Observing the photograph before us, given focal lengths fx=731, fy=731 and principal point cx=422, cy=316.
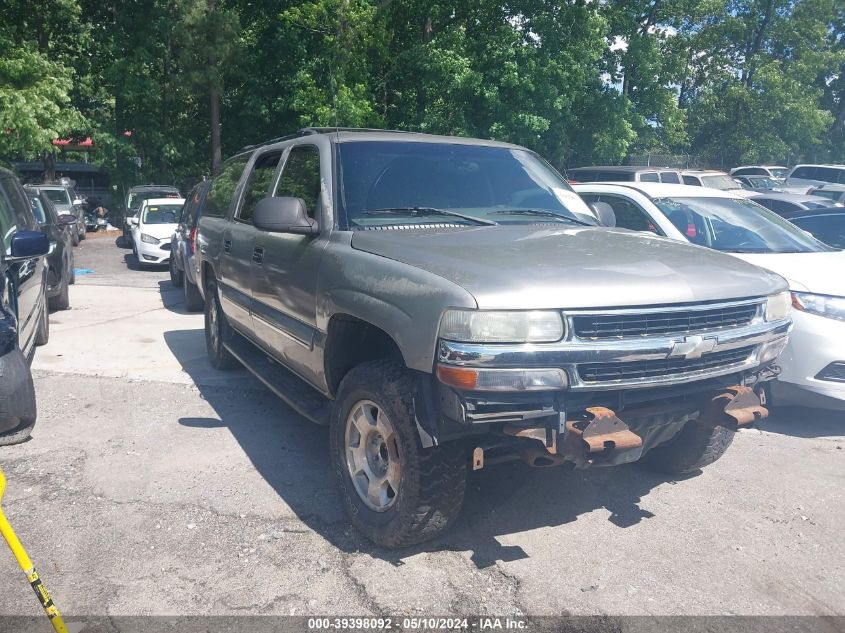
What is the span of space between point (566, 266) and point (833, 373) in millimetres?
3120

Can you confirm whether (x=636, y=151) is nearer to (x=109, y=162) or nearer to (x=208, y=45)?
(x=208, y=45)

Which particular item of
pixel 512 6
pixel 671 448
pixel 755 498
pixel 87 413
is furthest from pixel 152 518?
pixel 512 6

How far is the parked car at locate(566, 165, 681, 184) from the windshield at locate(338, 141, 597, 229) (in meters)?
13.3

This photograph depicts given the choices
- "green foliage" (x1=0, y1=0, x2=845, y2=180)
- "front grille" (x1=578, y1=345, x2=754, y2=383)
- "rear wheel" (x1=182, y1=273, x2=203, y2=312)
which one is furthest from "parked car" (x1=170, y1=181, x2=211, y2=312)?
"green foliage" (x1=0, y1=0, x2=845, y2=180)

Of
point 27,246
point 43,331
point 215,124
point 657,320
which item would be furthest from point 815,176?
point 27,246

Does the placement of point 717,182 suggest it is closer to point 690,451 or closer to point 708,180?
point 708,180

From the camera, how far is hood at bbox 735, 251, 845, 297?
18.0ft

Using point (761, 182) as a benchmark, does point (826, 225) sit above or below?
above

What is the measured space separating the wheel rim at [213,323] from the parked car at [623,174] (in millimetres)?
12834

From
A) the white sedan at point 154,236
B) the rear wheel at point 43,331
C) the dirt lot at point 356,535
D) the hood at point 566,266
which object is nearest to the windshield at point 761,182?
the white sedan at point 154,236

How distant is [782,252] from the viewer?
636 centimetres

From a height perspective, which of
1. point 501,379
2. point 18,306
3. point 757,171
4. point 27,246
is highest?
point 27,246

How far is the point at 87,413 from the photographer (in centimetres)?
571

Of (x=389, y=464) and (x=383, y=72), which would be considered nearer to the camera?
(x=389, y=464)
